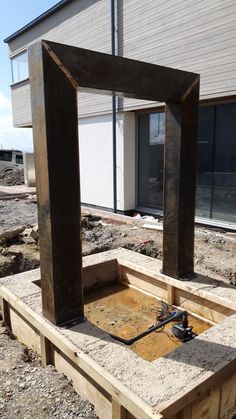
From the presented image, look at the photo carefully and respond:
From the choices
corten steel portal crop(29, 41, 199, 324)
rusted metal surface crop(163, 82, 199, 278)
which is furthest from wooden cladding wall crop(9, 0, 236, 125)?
corten steel portal crop(29, 41, 199, 324)

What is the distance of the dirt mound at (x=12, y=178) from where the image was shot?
17406 mm

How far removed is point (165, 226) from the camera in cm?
404

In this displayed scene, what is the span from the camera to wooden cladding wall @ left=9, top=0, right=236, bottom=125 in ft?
22.4

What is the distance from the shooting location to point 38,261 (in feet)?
17.5

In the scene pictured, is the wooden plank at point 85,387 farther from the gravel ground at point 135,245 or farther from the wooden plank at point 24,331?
the gravel ground at point 135,245

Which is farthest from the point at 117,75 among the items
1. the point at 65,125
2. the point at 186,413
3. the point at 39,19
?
the point at 39,19

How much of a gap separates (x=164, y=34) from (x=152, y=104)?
1717 millimetres

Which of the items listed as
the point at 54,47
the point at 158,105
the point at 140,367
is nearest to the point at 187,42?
the point at 158,105

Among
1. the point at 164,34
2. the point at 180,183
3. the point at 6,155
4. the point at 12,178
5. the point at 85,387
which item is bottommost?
the point at 85,387

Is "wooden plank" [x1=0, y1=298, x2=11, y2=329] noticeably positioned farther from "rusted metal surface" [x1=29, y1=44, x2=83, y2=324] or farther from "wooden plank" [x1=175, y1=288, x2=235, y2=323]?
"wooden plank" [x1=175, y1=288, x2=235, y2=323]

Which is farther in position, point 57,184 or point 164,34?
point 164,34

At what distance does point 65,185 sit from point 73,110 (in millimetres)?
662

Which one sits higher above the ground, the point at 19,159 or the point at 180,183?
the point at 19,159

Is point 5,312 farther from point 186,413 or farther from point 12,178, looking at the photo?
point 12,178
